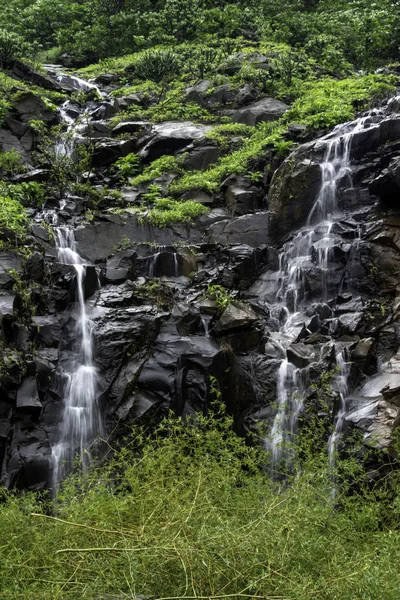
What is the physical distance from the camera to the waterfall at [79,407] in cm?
980

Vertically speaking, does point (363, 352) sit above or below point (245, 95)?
below

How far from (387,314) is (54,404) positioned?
256 inches

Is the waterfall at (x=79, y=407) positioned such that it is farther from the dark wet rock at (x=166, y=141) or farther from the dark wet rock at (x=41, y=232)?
the dark wet rock at (x=166, y=141)

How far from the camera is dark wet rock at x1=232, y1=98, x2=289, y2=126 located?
63.6ft

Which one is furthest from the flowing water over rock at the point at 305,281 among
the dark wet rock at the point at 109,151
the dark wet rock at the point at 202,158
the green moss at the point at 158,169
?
the dark wet rock at the point at 109,151

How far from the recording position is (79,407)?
10.2 m

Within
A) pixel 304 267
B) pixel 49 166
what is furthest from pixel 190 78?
pixel 304 267

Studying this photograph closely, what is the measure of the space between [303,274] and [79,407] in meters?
5.58

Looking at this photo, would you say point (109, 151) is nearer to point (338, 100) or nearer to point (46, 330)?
point (338, 100)

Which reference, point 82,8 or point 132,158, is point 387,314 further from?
point 82,8

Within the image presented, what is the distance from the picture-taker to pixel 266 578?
12.6ft

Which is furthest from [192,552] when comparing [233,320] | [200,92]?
[200,92]

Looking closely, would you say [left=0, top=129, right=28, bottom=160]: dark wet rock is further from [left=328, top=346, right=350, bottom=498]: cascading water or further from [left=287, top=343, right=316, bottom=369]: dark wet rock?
[left=328, top=346, right=350, bottom=498]: cascading water

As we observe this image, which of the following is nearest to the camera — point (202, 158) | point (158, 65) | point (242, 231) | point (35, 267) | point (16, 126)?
point (35, 267)
